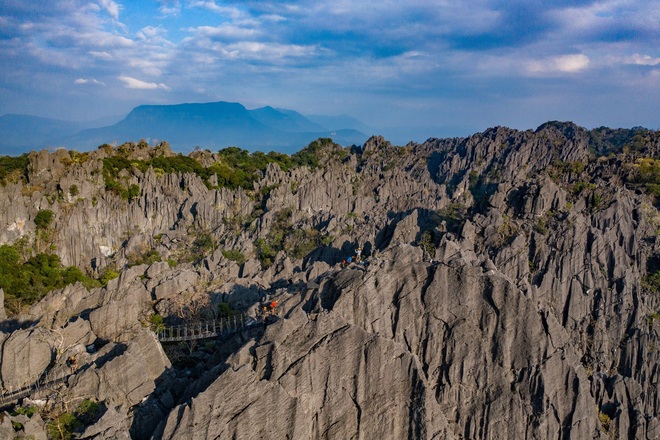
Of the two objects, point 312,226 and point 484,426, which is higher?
point 312,226

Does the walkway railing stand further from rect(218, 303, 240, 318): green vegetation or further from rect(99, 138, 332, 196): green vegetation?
rect(99, 138, 332, 196): green vegetation

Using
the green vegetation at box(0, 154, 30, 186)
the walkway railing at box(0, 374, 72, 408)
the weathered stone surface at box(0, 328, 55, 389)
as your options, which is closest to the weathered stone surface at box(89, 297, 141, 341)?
the weathered stone surface at box(0, 328, 55, 389)

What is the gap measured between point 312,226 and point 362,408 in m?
39.5

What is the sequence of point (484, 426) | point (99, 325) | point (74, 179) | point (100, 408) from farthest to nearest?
point (74, 179) → point (99, 325) → point (484, 426) → point (100, 408)

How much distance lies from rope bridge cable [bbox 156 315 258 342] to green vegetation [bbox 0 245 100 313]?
1426cm

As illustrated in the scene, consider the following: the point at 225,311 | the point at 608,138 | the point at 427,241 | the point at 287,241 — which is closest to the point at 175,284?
the point at 225,311

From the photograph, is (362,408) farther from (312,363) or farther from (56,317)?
(56,317)

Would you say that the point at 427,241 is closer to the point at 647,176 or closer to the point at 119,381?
the point at 647,176

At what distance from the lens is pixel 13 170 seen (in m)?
61.9

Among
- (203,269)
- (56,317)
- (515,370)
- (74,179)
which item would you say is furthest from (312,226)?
(515,370)

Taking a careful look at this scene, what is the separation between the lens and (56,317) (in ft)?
105

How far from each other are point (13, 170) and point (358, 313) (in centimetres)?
5395

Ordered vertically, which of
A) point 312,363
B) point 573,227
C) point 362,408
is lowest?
point 362,408

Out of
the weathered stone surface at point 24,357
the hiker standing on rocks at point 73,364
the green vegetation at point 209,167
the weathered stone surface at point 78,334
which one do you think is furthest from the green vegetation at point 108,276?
the hiker standing on rocks at point 73,364
